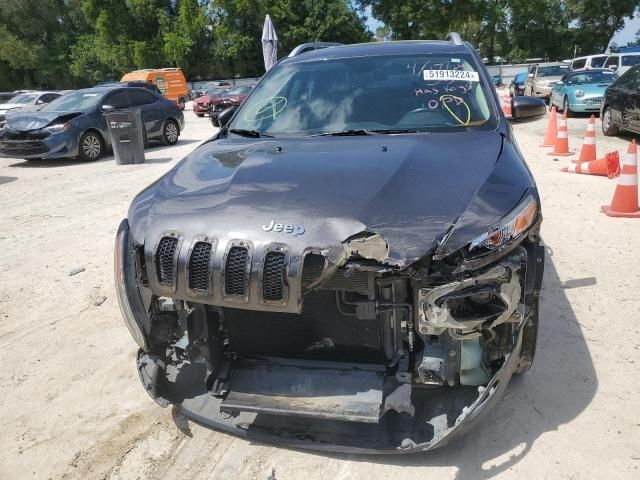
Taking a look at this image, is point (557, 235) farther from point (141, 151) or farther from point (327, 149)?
point (141, 151)

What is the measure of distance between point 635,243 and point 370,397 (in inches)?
160

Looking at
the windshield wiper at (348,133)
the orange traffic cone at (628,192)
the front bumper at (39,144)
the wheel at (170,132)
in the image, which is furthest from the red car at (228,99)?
the windshield wiper at (348,133)

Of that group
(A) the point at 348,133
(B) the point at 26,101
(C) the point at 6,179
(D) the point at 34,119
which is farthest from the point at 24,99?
(A) the point at 348,133

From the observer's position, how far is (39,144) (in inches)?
450

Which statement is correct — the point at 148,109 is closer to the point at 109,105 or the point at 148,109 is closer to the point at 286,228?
the point at 109,105

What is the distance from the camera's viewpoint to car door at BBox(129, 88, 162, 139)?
523 inches

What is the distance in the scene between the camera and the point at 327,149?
2918 millimetres

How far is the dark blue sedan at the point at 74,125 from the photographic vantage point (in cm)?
1145

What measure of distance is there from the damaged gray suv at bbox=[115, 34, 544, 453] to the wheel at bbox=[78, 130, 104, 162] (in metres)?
10.0

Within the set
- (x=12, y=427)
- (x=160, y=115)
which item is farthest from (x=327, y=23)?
(x=12, y=427)

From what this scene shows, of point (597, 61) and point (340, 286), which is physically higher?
point (340, 286)

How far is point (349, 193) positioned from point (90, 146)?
11.2 m

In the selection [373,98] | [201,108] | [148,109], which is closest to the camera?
[373,98]

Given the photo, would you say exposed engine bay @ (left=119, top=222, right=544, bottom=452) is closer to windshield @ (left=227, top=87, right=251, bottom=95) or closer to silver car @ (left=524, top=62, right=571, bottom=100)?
silver car @ (left=524, top=62, right=571, bottom=100)
